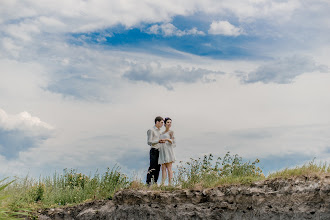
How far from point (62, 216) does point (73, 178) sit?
2.31 m

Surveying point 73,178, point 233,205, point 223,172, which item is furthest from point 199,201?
point 73,178

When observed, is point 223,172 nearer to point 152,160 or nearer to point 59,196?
point 152,160

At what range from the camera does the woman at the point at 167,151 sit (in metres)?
12.1

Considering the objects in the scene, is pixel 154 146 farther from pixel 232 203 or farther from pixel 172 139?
pixel 232 203

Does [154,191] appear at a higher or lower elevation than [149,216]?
higher

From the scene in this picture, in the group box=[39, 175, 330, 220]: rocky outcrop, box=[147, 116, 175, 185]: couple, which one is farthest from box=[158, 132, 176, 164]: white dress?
box=[39, 175, 330, 220]: rocky outcrop

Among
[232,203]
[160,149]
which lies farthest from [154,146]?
[232,203]

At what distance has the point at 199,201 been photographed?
10.1 meters

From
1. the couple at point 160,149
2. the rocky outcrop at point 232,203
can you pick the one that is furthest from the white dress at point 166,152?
the rocky outcrop at point 232,203

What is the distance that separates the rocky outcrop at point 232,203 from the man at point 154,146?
4.36 ft

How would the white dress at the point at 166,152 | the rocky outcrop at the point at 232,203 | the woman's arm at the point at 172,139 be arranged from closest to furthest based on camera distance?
the rocky outcrop at the point at 232,203 < the white dress at the point at 166,152 < the woman's arm at the point at 172,139

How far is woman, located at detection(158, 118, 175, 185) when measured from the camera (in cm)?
1215

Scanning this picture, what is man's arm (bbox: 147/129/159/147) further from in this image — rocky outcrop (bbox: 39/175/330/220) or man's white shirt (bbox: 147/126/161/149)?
rocky outcrop (bbox: 39/175/330/220)

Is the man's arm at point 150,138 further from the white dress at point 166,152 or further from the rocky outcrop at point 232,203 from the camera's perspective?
the rocky outcrop at point 232,203
